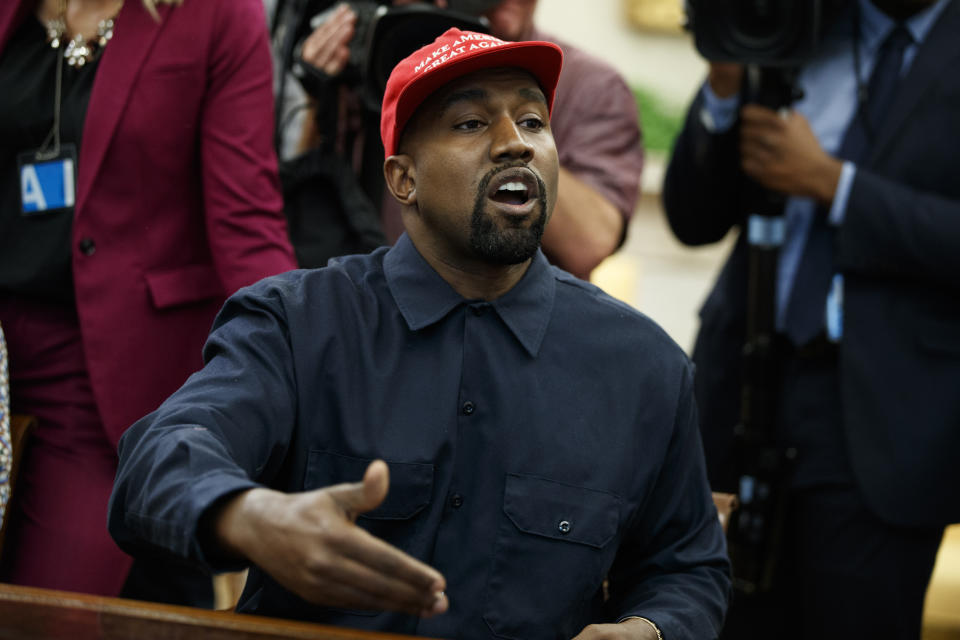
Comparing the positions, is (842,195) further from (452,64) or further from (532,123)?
(452,64)

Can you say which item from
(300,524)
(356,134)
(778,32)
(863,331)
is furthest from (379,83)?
(300,524)

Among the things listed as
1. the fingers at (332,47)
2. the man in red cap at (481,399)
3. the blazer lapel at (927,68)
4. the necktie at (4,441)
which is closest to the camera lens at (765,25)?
the blazer lapel at (927,68)

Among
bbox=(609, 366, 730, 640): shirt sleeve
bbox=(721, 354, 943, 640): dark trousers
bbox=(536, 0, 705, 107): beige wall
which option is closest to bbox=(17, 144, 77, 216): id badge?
bbox=(609, 366, 730, 640): shirt sleeve

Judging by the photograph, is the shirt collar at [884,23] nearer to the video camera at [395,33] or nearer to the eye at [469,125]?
the video camera at [395,33]

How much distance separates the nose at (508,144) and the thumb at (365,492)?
741mm

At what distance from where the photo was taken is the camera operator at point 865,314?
110 inches

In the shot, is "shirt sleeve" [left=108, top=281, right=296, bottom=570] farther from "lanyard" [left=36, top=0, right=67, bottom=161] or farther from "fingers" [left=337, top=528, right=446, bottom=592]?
"lanyard" [left=36, top=0, right=67, bottom=161]

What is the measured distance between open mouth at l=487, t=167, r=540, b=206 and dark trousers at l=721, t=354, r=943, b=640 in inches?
48.0

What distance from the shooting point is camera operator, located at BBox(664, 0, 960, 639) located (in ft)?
9.19

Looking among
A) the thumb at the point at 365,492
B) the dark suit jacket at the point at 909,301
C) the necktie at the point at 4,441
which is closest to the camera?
the thumb at the point at 365,492

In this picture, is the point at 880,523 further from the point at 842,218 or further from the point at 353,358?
the point at 353,358

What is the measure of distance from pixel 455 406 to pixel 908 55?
1564 millimetres

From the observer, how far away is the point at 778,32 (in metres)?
2.89

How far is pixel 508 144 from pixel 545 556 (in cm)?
59
